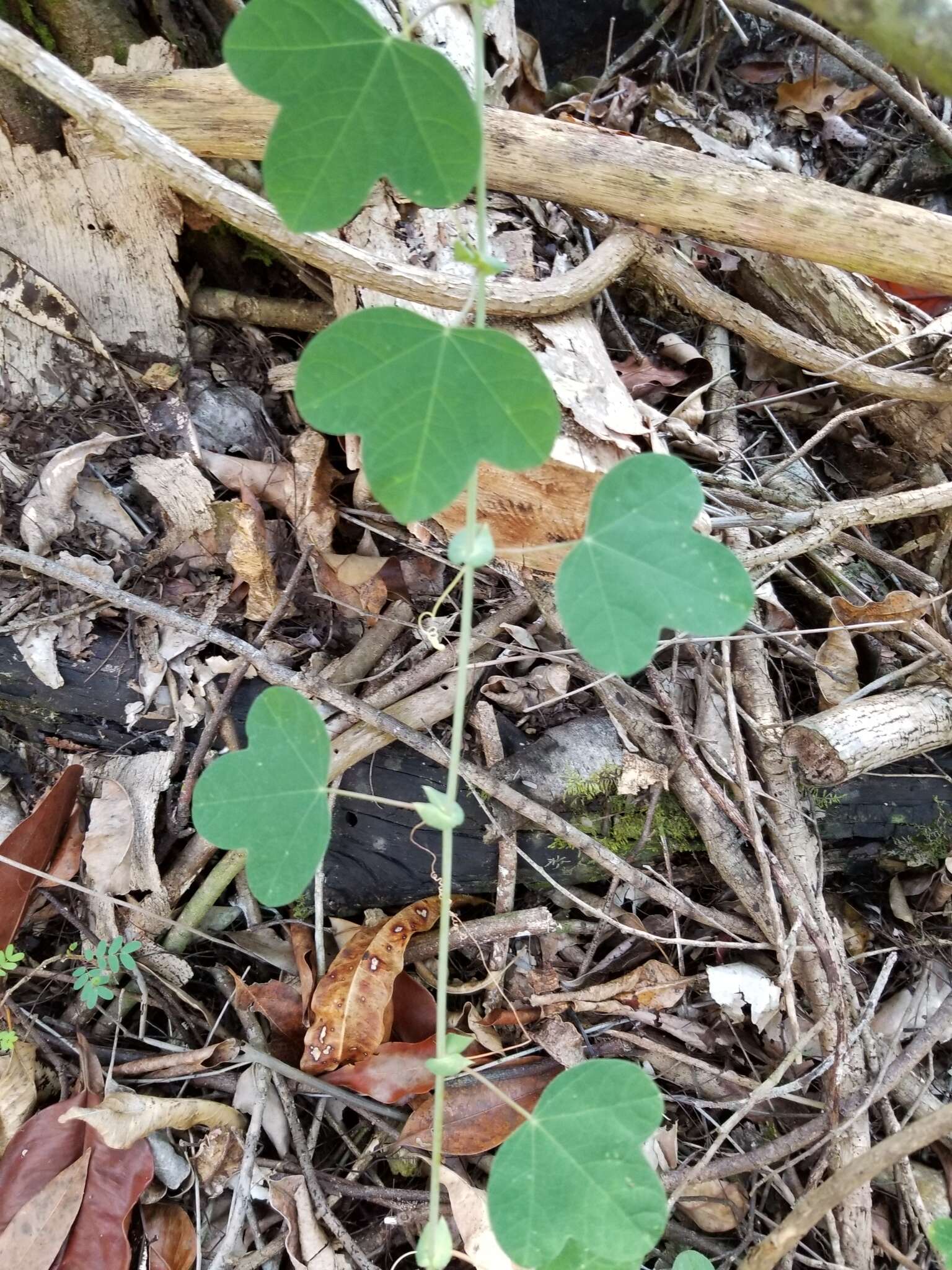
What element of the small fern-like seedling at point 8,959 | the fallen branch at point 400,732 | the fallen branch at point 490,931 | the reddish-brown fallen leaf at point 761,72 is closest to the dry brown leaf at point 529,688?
the fallen branch at point 400,732

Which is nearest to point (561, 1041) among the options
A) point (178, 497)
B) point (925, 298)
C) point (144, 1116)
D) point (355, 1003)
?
point (355, 1003)

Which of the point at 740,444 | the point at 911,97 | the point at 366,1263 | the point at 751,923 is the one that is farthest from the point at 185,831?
the point at 911,97

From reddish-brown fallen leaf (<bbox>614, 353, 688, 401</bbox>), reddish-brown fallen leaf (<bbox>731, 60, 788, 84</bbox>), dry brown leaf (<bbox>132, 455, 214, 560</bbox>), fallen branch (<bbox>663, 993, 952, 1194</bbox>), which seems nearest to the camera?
fallen branch (<bbox>663, 993, 952, 1194</bbox>)

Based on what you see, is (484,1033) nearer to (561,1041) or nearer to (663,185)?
(561,1041)

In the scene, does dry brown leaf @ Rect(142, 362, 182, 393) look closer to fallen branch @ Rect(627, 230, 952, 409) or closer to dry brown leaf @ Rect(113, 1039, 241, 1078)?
fallen branch @ Rect(627, 230, 952, 409)

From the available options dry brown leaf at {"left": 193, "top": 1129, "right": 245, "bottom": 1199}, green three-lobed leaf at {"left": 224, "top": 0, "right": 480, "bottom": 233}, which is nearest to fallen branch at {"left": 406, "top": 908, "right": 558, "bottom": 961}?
dry brown leaf at {"left": 193, "top": 1129, "right": 245, "bottom": 1199}

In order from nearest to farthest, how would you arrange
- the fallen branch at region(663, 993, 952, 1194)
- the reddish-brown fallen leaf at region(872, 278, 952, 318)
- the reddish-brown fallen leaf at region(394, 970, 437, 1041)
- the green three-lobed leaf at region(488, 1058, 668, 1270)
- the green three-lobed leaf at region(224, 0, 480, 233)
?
the green three-lobed leaf at region(224, 0, 480, 233)
the green three-lobed leaf at region(488, 1058, 668, 1270)
the fallen branch at region(663, 993, 952, 1194)
the reddish-brown fallen leaf at region(394, 970, 437, 1041)
the reddish-brown fallen leaf at region(872, 278, 952, 318)

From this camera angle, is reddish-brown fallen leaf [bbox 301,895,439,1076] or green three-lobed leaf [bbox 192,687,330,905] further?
reddish-brown fallen leaf [bbox 301,895,439,1076]

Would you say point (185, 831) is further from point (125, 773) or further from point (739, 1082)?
point (739, 1082)

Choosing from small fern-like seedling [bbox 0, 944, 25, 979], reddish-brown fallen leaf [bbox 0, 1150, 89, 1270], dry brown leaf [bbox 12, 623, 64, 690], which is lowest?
reddish-brown fallen leaf [bbox 0, 1150, 89, 1270]
